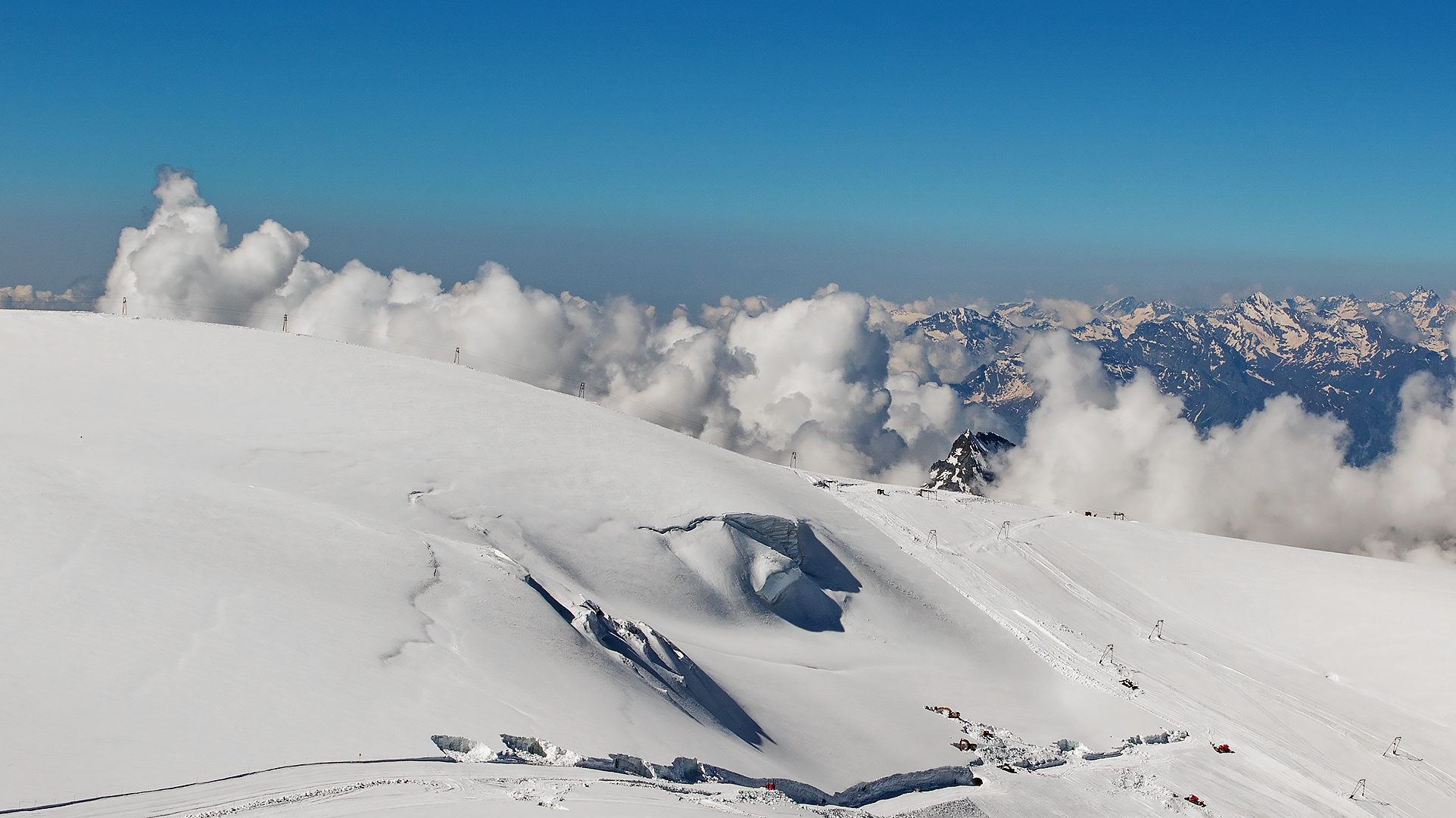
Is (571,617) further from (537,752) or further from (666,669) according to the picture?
(537,752)

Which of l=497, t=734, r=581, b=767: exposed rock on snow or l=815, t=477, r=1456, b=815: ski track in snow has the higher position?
l=497, t=734, r=581, b=767: exposed rock on snow

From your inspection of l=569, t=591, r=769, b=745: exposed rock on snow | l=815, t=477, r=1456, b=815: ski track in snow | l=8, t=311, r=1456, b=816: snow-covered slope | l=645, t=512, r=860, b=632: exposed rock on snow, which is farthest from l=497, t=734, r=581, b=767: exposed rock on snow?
l=815, t=477, r=1456, b=815: ski track in snow

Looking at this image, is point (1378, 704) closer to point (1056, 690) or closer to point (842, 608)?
point (1056, 690)

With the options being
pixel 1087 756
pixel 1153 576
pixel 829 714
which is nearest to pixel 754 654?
pixel 829 714

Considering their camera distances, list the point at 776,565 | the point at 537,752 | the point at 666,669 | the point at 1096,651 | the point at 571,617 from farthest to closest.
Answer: the point at 1096,651, the point at 776,565, the point at 571,617, the point at 666,669, the point at 537,752

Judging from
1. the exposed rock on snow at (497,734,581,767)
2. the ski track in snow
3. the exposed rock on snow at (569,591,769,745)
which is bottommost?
the ski track in snow

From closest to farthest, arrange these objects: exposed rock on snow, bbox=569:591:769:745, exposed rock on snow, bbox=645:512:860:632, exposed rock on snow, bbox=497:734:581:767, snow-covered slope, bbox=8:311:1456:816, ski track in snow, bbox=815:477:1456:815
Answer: snow-covered slope, bbox=8:311:1456:816 → exposed rock on snow, bbox=497:734:581:767 → exposed rock on snow, bbox=569:591:769:745 → ski track in snow, bbox=815:477:1456:815 → exposed rock on snow, bbox=645:512:860:632

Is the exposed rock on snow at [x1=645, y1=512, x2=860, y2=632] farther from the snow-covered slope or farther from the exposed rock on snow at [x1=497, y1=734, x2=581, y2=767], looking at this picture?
the exposed rock on snow at [x1=497, y1=734, x2=581, y2=767]

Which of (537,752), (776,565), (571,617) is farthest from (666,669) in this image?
(776,565)

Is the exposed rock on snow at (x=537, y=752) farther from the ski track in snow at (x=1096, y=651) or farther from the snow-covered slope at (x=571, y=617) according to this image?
the ski track in snow at (x=1096, y=651)
